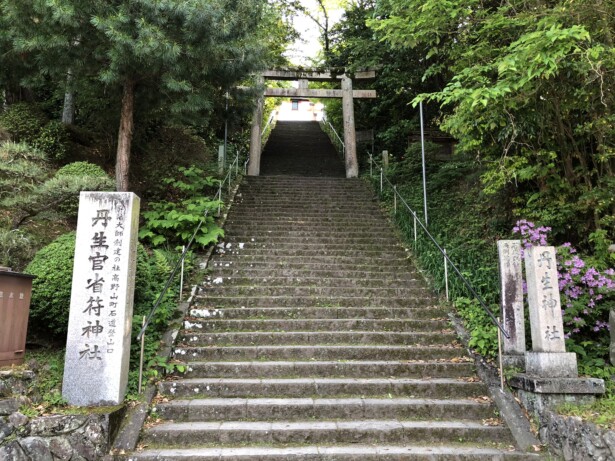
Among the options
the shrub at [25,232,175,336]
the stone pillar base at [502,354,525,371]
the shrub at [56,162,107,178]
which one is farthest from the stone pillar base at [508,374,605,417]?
the shrub at [56,162,107,178]

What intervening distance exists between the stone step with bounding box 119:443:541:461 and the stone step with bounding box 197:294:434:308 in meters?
2.70

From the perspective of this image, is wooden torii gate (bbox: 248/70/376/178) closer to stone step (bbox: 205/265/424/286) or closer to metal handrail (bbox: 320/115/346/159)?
metal handrail (bbox: 320/115/346/159)

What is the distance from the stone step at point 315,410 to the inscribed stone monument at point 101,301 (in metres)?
0.67

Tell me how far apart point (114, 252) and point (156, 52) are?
3.36 m

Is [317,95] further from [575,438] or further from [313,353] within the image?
[575,438]

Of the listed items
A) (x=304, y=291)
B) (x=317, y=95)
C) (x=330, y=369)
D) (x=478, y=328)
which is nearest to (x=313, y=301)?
(x=304, y=291)

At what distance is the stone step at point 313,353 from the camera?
18.0 feet

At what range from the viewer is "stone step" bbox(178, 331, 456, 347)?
5762mm

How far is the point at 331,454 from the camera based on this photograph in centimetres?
398

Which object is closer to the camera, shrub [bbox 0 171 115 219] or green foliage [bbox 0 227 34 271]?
green foliage [bbox 0 227 34 271]

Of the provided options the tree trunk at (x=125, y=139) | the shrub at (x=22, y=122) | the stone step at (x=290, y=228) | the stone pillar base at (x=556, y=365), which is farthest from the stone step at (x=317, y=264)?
the shrub at (x=22, y=122)

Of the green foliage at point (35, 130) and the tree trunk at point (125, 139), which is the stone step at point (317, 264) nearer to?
the tree trunk at point (125, 139)

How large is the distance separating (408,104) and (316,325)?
419 centimetres

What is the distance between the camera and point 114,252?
4570 mm
